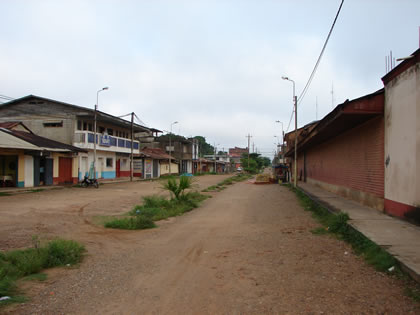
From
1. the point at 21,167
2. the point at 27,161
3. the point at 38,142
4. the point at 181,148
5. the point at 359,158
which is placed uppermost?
the point at 181,148

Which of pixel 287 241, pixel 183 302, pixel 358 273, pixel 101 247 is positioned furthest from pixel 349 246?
pixel 101 247

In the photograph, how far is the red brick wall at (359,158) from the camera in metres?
10.2

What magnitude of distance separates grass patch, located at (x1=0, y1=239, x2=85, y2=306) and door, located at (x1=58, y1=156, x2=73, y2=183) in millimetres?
20891

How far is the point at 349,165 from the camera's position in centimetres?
1391

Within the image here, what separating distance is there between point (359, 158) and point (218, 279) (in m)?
9.68

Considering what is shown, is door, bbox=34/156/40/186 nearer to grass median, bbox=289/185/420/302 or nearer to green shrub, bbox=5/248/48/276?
green shrub, bbox=5/248/48/276

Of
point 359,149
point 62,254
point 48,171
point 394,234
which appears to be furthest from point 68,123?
point 394,234

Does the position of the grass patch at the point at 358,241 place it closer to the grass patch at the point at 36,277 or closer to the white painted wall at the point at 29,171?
the grass patch at the point at 36,277

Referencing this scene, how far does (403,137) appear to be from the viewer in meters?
8.27

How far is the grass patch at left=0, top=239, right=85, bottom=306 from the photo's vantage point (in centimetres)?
417

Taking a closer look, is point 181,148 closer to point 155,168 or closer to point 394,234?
point 155,168

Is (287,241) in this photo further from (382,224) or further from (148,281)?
(148,281)

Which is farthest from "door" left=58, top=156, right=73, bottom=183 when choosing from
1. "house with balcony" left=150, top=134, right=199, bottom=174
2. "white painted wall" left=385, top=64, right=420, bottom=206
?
"house with balcony" left=150, top=134, right=199, bottom=174

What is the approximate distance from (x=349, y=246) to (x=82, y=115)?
25597mm
